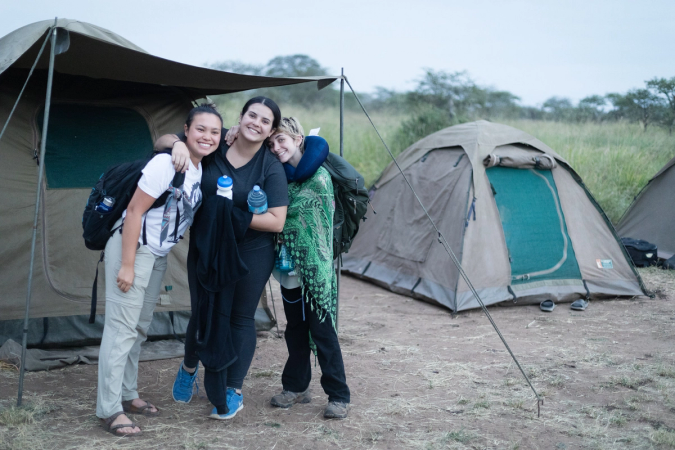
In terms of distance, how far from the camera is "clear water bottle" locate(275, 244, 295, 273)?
3.13 metres

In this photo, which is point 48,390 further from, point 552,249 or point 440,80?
point 440,80

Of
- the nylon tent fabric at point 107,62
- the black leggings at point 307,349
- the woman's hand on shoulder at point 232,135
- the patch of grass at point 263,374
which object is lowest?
the patch of grass at point 263,374

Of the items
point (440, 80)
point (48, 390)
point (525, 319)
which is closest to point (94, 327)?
point (48, 390)

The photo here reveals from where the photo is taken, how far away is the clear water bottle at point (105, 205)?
9.33 feet

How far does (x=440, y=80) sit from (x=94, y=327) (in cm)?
1451

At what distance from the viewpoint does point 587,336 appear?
509 cm

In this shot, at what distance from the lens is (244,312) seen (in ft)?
10.2

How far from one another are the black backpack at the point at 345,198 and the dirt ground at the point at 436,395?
99cm

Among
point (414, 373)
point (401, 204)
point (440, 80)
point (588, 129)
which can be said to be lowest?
point (414, 373)

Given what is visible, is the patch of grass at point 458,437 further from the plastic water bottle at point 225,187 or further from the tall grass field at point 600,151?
the tall grass field at point 600,151

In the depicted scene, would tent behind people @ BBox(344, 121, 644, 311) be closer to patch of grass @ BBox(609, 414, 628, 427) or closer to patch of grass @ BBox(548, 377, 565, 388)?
patch of grass @ BBox(548, 377, 565, 388)

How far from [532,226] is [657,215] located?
277cm

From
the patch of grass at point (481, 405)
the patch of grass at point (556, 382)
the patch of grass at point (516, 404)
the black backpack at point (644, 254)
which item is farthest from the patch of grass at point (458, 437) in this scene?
the black backpack at point (644, 254)

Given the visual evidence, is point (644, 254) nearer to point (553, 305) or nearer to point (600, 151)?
point (553, 305)
